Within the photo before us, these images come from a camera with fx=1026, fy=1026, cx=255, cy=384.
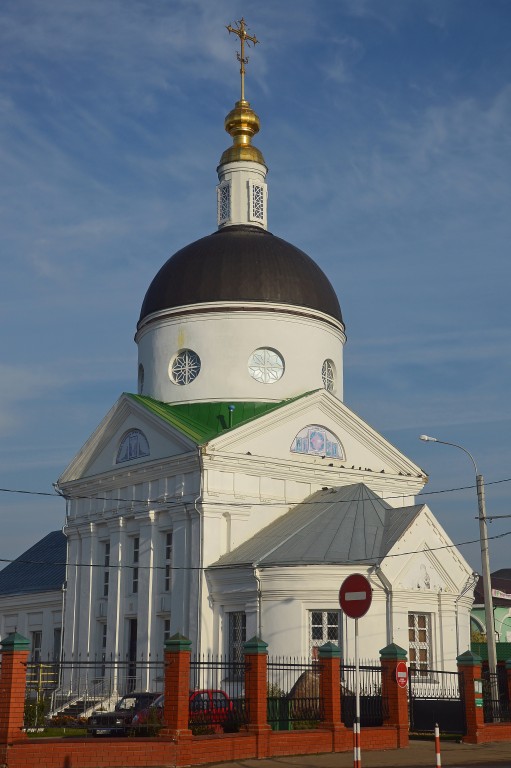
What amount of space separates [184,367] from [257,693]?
18685 millimetres

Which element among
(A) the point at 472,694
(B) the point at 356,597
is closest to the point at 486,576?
(A) the point at 472,694

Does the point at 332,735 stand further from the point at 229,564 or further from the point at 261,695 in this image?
the point at 229,564

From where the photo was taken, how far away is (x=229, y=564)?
3011 cm

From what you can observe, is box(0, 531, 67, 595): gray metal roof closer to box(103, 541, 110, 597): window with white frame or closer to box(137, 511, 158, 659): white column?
box(103, 541, 110, 597): window with white frame

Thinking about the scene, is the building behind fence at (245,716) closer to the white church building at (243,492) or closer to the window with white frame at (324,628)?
the window with white frame at (324,628)

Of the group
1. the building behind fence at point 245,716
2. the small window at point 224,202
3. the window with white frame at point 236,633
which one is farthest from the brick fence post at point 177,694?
the small window at point 224,202

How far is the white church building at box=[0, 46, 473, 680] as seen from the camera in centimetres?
2916

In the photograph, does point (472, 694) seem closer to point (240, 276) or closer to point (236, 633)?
point (236, 633)

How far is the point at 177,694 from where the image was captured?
17.6 m

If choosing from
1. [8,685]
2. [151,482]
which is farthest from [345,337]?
[8,685]

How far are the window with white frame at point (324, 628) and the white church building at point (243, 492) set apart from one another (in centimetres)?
6

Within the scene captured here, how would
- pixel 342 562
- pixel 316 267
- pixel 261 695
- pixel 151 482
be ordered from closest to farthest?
pixel 261 695, pixel 342 562, pixel 151 482, pixel 316 267

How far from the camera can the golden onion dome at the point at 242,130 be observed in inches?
1603

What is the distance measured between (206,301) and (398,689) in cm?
1807
